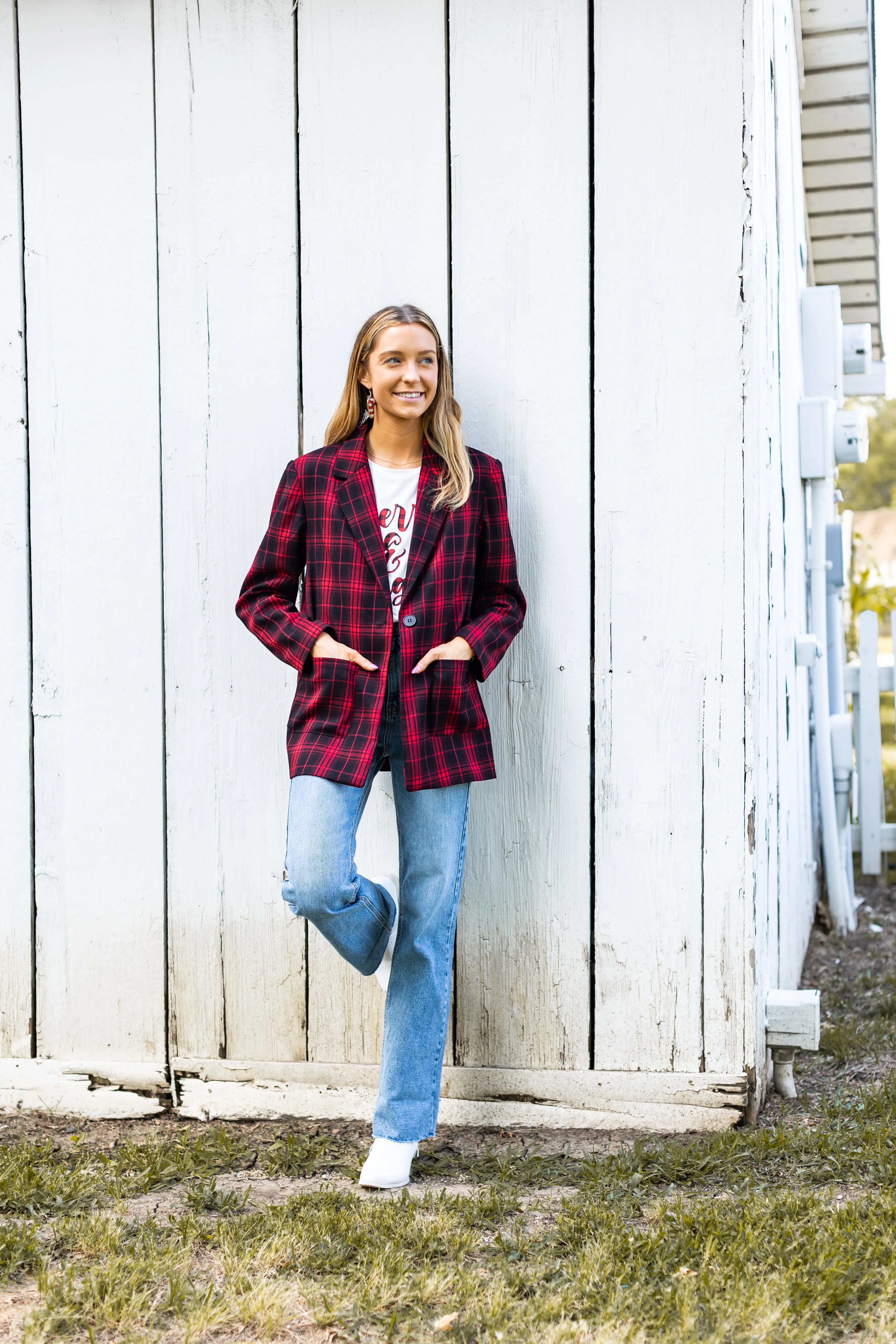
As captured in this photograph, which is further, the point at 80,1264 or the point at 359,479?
the point at 359,479

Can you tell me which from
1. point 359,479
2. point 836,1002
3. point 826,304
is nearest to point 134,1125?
point 359,479

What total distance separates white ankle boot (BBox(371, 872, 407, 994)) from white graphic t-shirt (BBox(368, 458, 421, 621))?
2.14 feet

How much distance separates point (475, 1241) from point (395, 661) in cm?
120

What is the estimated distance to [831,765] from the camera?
538cm

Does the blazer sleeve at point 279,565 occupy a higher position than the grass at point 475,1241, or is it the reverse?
the blazer sleeve at point 279,565

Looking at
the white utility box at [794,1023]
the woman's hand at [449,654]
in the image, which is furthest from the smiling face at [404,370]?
the white utility box at [794,1023]

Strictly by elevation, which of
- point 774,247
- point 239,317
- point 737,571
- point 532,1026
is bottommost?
point 532,1026

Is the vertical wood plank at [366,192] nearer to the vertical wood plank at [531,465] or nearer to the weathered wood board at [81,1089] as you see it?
the vertical wood plank at [531,465]

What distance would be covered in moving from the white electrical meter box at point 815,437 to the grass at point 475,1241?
263 cm

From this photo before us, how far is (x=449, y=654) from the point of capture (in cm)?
271

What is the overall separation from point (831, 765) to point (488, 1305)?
3730 millimetres

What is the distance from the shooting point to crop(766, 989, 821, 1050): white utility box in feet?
10.2

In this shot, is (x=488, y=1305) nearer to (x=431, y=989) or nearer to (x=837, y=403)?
(x=431, y=989)

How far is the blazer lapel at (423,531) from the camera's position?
9.02 ft
